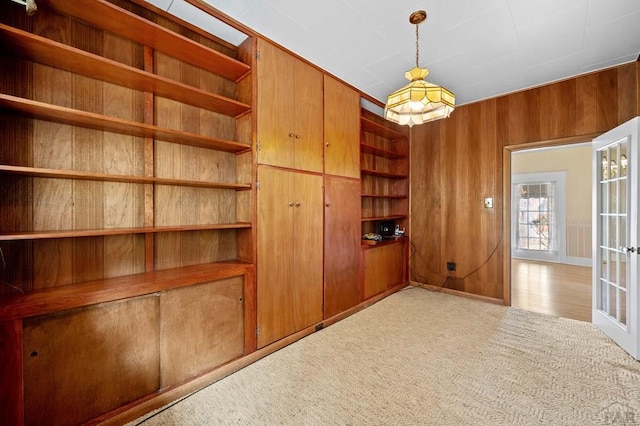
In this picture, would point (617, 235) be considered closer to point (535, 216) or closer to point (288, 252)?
point (288, 252)

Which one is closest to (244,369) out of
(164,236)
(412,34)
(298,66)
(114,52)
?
(164,236)

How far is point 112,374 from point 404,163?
4.05 m

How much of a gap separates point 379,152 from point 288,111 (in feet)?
6.07

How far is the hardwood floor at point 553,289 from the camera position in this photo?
320 cm

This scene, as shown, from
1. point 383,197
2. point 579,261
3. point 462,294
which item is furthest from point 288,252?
point 579,261

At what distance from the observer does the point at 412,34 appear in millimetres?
2186

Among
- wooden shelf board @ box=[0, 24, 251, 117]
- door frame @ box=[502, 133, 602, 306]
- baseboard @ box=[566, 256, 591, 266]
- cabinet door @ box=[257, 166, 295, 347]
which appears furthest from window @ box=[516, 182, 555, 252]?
wooden shelf board @ box=[0, 24, 251, 117]

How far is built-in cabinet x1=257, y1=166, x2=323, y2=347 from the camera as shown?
220cm

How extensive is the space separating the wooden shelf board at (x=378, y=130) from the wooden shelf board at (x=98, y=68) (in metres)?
1.83

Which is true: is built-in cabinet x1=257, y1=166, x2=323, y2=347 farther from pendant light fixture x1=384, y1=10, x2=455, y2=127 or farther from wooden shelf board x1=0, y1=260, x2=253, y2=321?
pendant light fixture x1=384, y1=10, x2=455, y2=127

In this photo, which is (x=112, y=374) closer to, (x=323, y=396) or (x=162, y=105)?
(x=323, y=396)

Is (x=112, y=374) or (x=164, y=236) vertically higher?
(x=164, y=236)

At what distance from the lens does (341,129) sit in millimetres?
2953

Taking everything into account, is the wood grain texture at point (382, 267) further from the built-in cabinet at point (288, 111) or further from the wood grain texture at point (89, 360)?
the wood grain texture at point (89, 360)
